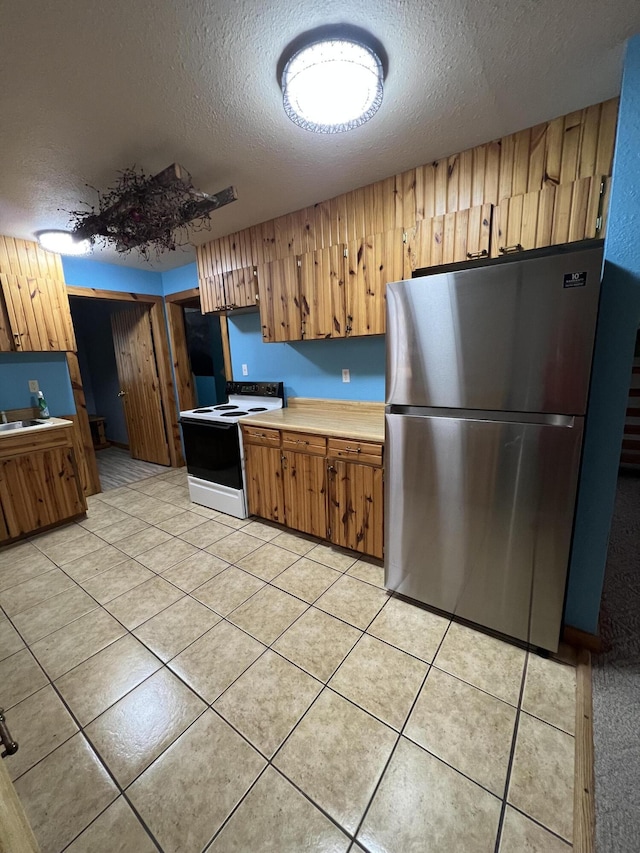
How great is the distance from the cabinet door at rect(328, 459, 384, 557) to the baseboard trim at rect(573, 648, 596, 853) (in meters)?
1.08

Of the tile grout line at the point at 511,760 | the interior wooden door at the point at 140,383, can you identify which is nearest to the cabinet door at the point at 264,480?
the tile grout line at the point at 511,760

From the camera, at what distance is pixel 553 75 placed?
137 cm

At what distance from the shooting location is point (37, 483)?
278 centimetres

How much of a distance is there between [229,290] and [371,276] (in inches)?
55.0

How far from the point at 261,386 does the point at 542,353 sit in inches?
95.4

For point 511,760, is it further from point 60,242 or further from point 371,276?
point 60,242

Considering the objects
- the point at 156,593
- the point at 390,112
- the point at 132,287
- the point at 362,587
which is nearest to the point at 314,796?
the point at 362,587

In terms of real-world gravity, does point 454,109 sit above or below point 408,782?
above

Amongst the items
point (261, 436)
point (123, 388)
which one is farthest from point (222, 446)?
point (123, 388)

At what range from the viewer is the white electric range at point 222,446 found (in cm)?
280

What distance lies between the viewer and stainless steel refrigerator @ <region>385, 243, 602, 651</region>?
1324 mm

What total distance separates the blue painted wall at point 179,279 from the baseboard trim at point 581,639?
4228mm

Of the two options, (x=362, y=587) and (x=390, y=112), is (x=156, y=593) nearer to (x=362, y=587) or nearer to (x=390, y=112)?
(x=362, y=587)

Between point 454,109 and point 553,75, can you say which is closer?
point 553,75
